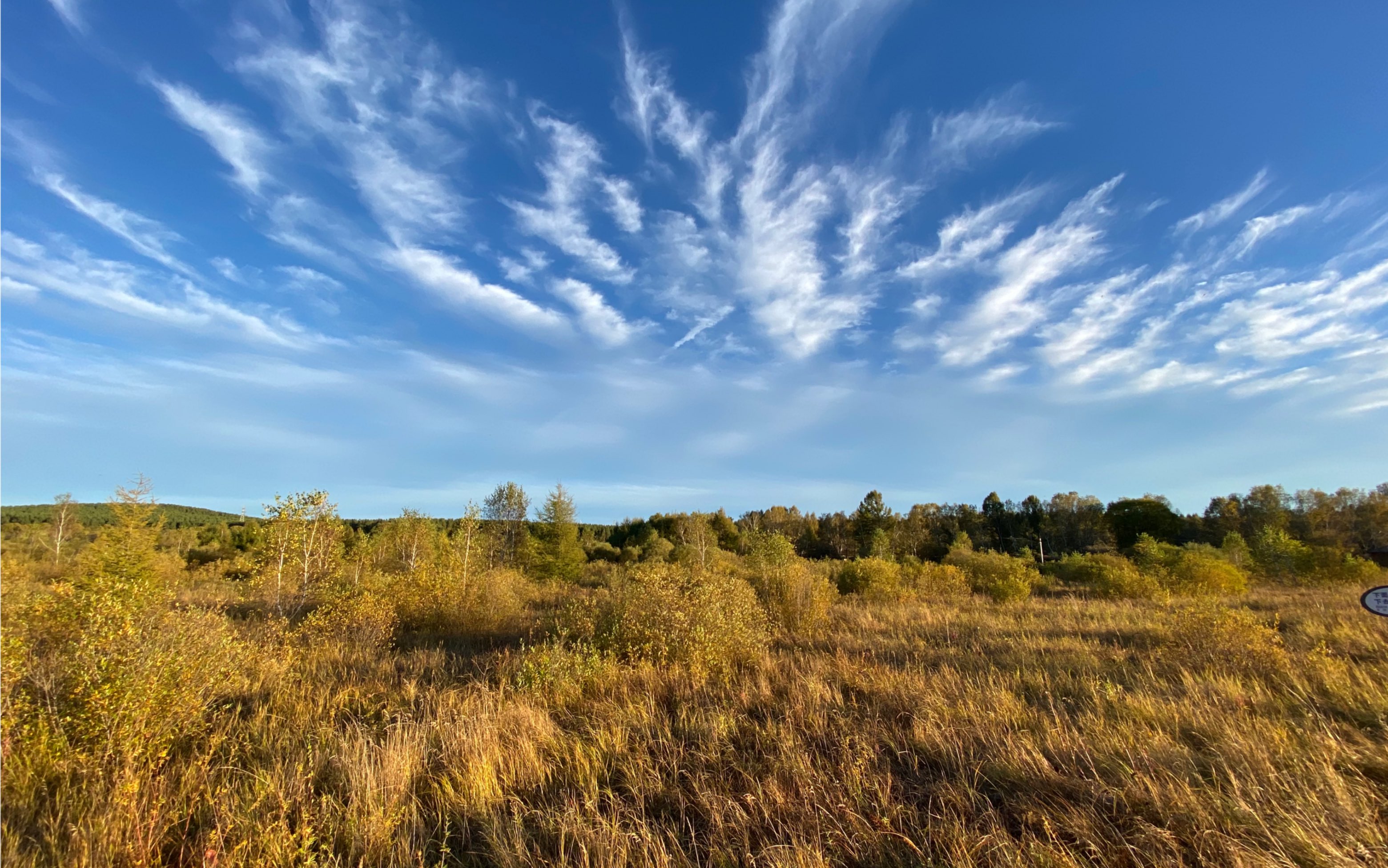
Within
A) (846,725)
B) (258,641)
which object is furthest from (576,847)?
(258,641)

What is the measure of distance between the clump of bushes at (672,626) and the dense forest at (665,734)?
0.06 metres

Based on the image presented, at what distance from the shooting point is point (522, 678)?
716 cm

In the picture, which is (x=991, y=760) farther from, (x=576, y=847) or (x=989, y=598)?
(x=989, y=598)

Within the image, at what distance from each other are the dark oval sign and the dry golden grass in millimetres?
895

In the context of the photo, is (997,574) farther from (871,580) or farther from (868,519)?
(868,519)

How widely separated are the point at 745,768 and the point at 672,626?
418 centimetres

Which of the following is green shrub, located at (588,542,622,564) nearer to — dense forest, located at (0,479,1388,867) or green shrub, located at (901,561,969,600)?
green shrub, located at (901,561,969,600)

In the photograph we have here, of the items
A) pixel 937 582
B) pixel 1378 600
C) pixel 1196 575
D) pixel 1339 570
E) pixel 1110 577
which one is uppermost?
pixel 1378 600

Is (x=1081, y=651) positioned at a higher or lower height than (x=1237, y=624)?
lower

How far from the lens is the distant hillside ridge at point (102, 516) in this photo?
80.7ft

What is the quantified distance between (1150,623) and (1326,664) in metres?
5.02

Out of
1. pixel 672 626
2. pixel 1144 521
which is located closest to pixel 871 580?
pixel 672 626

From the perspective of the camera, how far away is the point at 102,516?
3884 cm

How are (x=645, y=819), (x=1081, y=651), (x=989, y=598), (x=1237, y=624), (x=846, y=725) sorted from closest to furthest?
(x=645, y=819), (x=846, y=725), (x=1237, y=624), (x=1081, y=651), (x=989, y=598)
